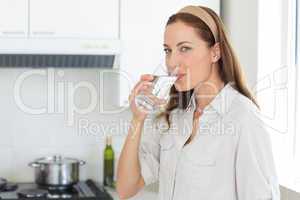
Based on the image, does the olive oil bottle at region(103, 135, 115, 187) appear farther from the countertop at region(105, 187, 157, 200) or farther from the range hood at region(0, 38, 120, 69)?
the range hood at region(0, 38, 120, 69)

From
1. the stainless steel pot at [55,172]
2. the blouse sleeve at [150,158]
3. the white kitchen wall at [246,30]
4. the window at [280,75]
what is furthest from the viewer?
the stainless steel pot at [55,172]

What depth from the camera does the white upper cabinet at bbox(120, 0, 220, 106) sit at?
2.74 metres

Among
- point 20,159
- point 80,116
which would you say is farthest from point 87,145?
point 20,159

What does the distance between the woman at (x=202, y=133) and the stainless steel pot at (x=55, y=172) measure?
995 millimetres

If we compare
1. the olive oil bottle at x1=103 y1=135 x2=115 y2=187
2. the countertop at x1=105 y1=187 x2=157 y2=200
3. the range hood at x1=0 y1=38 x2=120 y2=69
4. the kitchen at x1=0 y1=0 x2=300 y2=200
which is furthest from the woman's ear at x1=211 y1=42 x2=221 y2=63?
the olive oil bottle at x1=103 y1=135 x2=115 y2=187

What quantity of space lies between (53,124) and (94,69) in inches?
15.2

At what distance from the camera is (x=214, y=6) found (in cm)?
289

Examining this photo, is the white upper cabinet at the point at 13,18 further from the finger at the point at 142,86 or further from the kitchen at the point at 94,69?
the finger at the point at 142,86

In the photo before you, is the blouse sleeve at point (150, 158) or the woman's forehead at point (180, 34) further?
the blouse sleeve at point (150, 158)

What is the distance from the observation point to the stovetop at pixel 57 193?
260 centimetres

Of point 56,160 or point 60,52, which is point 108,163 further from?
point 60,52

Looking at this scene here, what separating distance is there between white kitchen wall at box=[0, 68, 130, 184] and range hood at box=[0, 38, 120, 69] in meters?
0.24

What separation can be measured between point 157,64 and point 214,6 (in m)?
0.45

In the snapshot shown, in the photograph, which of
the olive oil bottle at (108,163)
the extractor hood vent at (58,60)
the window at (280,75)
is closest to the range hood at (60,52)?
the extractor hood vent at (58,60)
